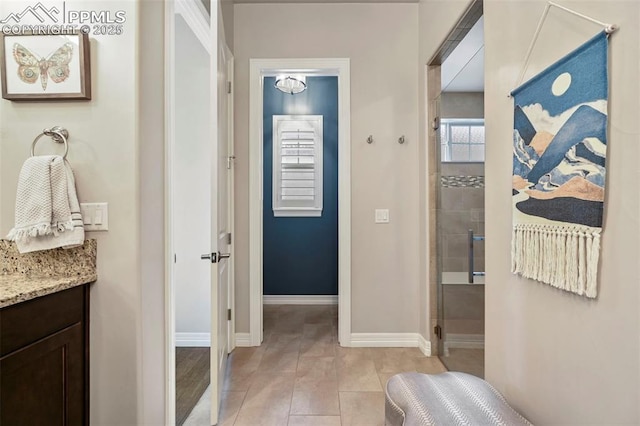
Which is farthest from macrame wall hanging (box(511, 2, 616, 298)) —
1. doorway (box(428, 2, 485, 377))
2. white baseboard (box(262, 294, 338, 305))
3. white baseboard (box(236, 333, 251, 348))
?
white baseboard (box(262, 294, 338, 305))

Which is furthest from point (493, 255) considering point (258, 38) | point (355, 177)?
point (258, 38)

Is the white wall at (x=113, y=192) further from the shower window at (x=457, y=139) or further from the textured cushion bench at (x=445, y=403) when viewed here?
the shower window at (x=457, y=139)

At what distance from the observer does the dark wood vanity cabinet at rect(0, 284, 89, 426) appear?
0.98 metres

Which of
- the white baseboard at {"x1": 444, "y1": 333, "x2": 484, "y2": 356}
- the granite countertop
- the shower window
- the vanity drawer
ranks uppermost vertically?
the shower window

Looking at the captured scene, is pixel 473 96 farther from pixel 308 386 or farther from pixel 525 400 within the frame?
pixel 308 386

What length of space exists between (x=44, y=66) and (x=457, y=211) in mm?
2588

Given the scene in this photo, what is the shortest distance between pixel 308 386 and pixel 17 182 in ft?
6.31

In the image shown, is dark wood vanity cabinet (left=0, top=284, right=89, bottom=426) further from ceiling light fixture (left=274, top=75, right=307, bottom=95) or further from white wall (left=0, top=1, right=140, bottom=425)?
ceiling light fixture (left=274, top=75, right=307, bottom=95)

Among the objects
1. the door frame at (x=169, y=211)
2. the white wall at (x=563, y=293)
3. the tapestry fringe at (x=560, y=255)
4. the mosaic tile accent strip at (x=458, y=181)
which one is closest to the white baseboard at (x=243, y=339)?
the door frame at (x=169, y=211)

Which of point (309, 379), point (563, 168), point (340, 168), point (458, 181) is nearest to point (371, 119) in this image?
point (340, 168)

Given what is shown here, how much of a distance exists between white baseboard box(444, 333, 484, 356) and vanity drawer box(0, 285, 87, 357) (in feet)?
7.28

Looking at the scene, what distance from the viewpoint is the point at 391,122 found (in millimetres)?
2709

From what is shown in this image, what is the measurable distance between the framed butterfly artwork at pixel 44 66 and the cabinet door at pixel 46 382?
0.98 meters

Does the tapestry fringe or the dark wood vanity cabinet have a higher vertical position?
the tapestry fringe
